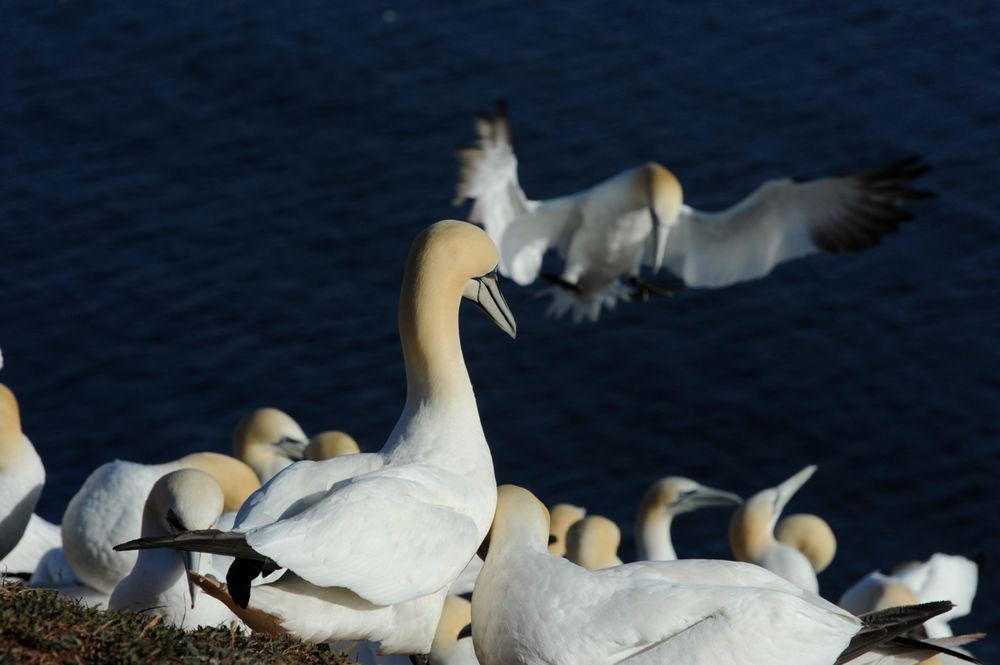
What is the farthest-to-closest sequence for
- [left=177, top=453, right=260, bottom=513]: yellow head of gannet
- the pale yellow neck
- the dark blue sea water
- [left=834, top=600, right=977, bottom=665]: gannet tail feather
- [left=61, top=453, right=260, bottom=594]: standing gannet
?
the dark blue sea water, [left=177, top=453, right=260, bottom=513]: yellow head of gannet, [left=61, top=453, right=260, bottom=594]: standing gannet, the pale yellow neck, [left=834, top=600, right=977, bottom=665]: gannet tail feather

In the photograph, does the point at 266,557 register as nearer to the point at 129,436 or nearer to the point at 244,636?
the point at 244,636

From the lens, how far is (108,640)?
13.5 feet

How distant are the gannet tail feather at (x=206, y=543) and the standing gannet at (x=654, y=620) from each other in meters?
0.79

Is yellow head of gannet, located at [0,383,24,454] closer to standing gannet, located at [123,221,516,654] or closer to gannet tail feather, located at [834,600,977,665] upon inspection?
standing gannet, located at [123,221,516,654]

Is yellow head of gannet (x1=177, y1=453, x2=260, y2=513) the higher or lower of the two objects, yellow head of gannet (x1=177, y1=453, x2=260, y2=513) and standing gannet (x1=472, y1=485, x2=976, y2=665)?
the lower

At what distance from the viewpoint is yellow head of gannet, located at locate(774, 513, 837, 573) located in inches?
375

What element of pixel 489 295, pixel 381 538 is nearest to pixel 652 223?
pixel 489 295

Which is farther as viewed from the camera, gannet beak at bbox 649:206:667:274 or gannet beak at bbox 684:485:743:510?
gannet beak at bbox 649:206:667:274

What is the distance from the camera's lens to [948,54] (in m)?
15.2

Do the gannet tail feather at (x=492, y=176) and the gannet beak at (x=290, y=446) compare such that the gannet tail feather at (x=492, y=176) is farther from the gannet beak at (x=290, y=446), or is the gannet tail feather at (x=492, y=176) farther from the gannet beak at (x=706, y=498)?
the gannet beak at (x=706, y=498)

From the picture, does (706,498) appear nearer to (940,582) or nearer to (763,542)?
(763,542)

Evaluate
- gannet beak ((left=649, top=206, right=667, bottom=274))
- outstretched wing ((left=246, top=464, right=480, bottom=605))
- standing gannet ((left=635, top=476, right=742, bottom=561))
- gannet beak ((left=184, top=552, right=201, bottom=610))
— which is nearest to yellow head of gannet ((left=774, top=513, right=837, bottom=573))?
standing gannet ((left=635, top=476, right=742, bottom=561))

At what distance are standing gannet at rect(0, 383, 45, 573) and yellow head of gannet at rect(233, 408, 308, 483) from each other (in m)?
2.31

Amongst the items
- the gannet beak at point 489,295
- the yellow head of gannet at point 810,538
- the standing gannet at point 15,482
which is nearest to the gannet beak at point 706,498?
the yellow head of gannet at point 810,538
